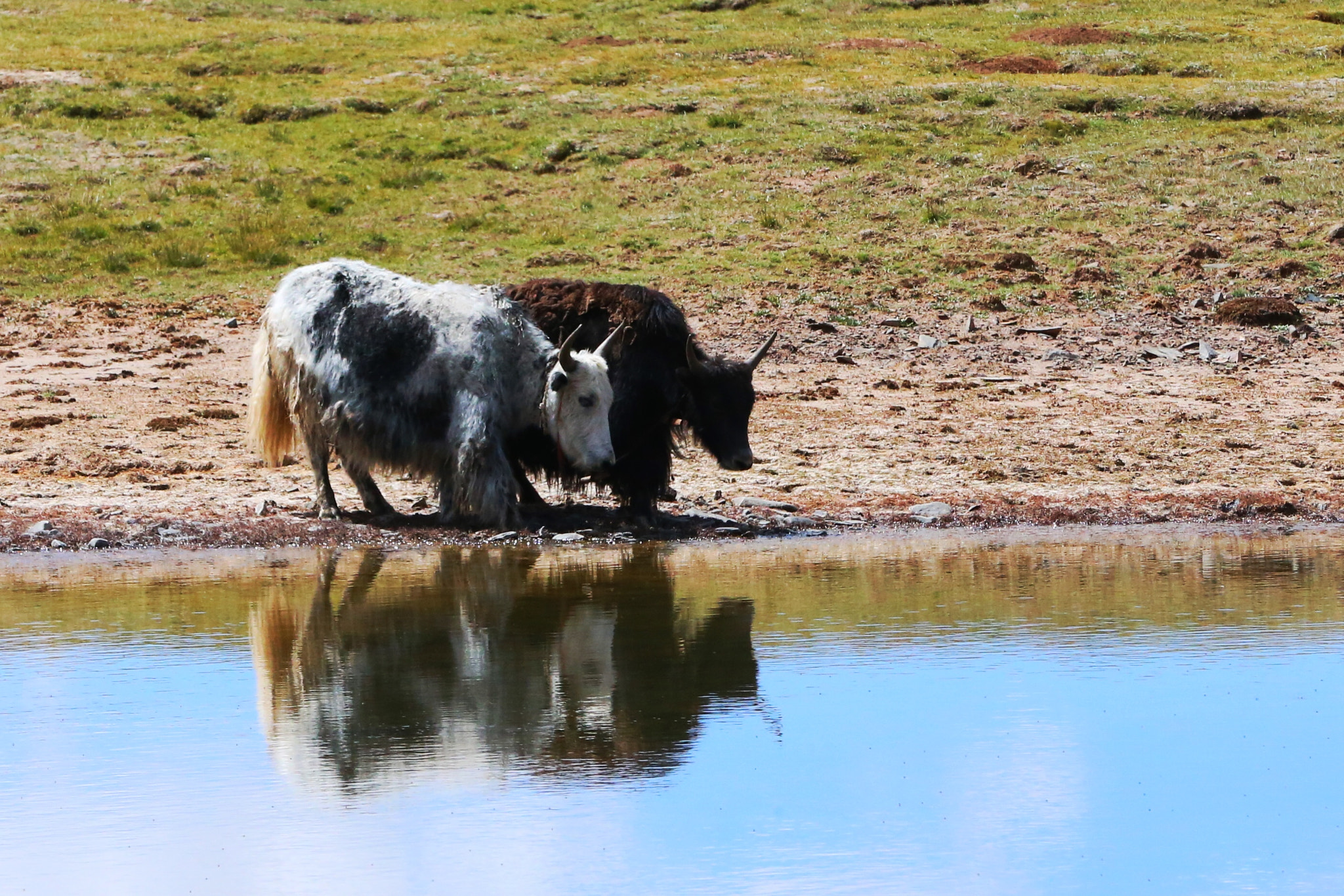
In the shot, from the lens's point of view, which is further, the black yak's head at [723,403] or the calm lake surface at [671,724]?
the black yak's head at [723,403]

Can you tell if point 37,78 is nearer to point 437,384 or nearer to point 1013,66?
point 1013,66

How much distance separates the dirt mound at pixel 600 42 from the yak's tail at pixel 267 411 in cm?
3110

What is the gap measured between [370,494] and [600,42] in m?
32.7

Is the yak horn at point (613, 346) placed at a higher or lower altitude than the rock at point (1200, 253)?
higher

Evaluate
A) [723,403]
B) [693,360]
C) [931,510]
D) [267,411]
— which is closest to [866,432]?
[931,510]

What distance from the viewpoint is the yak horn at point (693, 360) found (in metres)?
11.9

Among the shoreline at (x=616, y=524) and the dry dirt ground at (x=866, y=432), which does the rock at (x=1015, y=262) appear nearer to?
the dry dirt ground at (x=866, y=432)

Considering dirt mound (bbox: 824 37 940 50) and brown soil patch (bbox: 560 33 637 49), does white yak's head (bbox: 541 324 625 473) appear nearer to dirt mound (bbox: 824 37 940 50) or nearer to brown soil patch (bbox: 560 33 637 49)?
dirt mound (bbox: 824 37 940 50)

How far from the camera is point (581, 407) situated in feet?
37.6

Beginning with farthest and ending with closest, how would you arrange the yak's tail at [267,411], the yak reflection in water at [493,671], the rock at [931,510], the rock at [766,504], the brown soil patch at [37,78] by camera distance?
the brown soil patch at [37,78], the rock at [766,504], the rock at [931,510], the yak's tail at [267,411], the yak reflection in water at [493,671]

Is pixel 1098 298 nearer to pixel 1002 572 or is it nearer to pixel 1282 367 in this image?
pixel 1282 367

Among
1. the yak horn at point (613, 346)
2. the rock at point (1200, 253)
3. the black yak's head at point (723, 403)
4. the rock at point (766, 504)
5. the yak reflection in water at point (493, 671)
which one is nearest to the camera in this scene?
the yak reflection in water at point (493, 671)

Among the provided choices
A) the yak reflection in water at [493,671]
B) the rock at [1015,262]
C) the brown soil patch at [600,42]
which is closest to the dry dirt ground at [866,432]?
the rock at [1015,262]

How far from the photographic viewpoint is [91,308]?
19781mm
